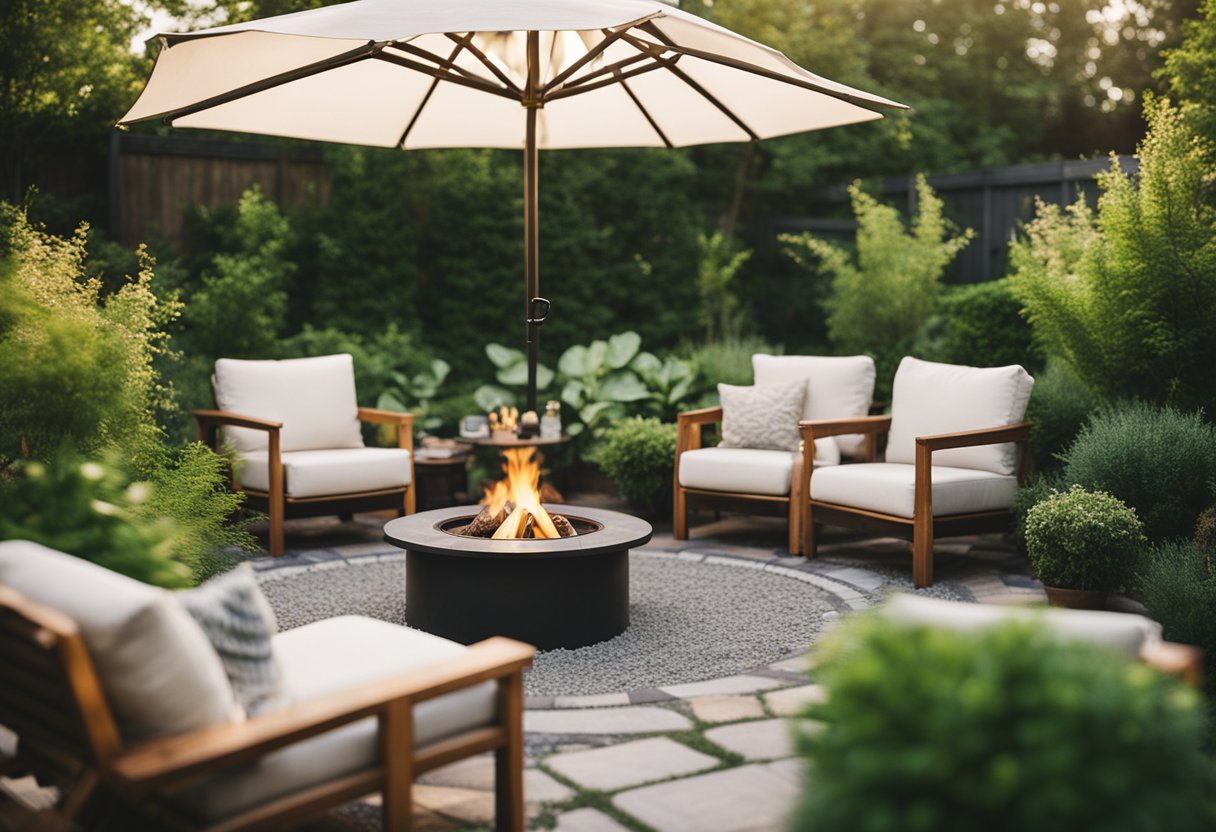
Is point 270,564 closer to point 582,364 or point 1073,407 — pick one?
point 582,364

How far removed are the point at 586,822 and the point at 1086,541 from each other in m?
2.47

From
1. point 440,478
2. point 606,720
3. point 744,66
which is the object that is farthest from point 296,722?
point 440,478

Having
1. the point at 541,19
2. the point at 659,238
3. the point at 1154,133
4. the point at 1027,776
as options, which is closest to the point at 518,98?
the point at 541,19

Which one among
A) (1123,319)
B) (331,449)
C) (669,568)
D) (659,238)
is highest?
(659,238)

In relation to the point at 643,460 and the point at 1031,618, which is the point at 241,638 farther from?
the point at 643,460

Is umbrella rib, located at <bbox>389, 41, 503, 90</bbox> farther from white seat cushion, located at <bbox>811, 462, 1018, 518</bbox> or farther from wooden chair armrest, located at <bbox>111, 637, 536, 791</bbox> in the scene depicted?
wooden chair armrest, located at <bbox>111, 637, 536, 791</bbox>

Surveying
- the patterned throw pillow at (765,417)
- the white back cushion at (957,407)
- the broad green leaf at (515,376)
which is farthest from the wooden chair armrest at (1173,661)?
the broad green leaf at (515,376)

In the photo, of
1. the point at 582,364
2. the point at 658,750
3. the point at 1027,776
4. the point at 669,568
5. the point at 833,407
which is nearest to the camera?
the point at 1027,776

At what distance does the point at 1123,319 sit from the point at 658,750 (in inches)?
133

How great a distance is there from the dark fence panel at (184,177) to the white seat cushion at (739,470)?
433 cm

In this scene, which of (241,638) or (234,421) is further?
(234,421)

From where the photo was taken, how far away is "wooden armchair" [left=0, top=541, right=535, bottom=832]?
1.95 meters

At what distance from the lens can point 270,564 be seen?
5527 millimetres

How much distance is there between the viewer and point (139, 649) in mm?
1977
